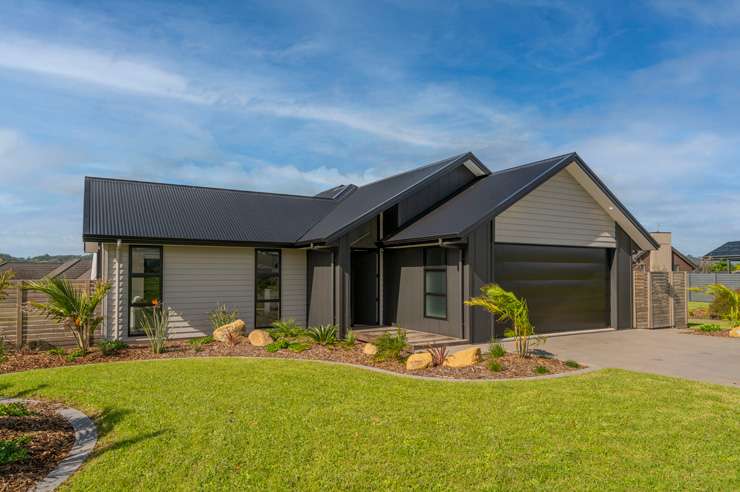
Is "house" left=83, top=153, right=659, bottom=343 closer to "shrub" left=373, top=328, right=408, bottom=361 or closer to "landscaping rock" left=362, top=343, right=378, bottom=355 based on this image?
"landscaping rock" left=362, top=343, right=378, bottom=355

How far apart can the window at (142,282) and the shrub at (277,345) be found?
11.8 feet

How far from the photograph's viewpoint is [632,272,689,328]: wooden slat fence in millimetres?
15219

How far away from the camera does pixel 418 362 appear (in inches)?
333

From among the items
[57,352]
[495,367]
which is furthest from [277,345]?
[495,367]

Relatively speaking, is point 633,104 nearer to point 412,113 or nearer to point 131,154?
point 412,113

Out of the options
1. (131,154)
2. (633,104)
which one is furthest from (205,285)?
(633,104)

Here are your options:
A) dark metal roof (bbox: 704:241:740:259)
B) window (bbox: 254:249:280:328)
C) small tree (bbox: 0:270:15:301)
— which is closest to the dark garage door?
window (bbox: 254:249:280:328)

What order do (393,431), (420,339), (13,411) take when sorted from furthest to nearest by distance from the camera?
1. (420,339)
2. (13,411)
3. (393,431)

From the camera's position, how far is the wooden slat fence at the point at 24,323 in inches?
393

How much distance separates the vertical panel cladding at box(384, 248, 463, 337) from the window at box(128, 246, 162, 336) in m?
6.64

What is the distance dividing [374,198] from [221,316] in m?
5.85

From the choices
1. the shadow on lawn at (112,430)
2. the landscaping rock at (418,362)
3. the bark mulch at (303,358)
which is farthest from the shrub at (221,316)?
the shadow on lawn at (112,430)

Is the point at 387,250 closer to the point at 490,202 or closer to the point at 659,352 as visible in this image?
the point at 490,202

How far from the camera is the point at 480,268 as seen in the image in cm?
1182
